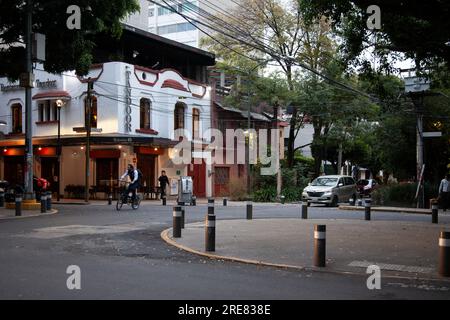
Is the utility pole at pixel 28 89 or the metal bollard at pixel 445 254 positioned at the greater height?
the utility pole at pixel 28 89

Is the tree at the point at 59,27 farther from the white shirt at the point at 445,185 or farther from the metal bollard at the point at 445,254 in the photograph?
the metal bollard at the point at 445,254

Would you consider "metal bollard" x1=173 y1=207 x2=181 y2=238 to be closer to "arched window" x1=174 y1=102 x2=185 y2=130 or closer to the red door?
"arched window" x1=174 y1=102 x2=185 y2=130

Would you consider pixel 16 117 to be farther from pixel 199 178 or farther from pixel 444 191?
pixel 444 191

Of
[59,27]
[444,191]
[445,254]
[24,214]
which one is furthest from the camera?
[444,191]

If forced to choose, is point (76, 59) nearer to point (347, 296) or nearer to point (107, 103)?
point (107, 103)

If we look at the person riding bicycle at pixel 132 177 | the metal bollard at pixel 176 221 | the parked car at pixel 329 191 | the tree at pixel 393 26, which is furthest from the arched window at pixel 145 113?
the metal bollard at pixel 176 221

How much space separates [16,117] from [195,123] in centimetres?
1239

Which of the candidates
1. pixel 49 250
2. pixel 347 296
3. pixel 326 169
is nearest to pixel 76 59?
pixel 49 250

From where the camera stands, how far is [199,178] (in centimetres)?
3853

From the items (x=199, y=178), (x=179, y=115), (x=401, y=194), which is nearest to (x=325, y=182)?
(x=401, y=194)

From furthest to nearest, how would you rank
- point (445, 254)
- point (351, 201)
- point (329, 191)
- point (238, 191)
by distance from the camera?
point (238, 191)
point (351, 201)
point (329, 191)
point (445, 254)

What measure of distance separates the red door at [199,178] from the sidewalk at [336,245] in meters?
21.0

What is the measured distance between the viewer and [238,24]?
117 feet

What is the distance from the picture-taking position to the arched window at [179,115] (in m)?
36.0
